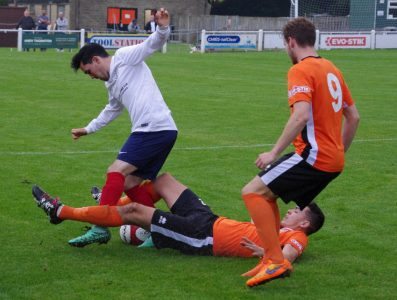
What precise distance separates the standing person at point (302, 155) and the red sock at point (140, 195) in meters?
1.47

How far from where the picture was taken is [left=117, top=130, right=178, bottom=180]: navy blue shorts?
749cm

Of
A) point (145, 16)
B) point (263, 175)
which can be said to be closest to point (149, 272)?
point (263, 175)

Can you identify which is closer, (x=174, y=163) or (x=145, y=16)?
(x=174, y=163)

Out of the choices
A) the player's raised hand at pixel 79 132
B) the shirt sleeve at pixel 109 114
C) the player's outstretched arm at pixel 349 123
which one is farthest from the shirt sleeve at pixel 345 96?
the player's raised hand at pixel 79 132

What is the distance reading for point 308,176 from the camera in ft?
21.1

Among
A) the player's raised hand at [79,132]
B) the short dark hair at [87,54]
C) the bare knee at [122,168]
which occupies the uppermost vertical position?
the short dark hair at [87,54]

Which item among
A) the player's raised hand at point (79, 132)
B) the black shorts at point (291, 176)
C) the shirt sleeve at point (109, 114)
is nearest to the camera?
the black shorts at point (291, 176)

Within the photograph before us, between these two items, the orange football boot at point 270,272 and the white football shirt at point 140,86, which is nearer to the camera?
the orange football boot at point 270,272

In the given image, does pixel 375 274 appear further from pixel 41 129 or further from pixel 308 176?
pixel 41 129

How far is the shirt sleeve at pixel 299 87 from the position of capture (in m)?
6.19

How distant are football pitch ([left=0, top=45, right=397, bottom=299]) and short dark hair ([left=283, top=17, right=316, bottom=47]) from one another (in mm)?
1728

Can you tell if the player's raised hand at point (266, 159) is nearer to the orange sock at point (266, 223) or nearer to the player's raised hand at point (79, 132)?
the orange sock at point (266, 223)

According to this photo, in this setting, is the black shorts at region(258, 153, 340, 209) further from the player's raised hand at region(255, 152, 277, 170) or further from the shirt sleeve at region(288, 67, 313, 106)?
the shirt sleeve at region(288, 67, 313, 106)

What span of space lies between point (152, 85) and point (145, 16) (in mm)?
60917
